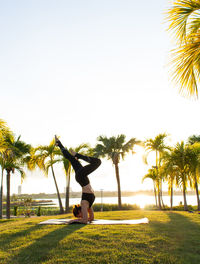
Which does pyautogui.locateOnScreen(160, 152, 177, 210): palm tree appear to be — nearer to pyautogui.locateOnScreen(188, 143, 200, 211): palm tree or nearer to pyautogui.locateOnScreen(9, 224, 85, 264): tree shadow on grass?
pyautogui.locateOnScreen(188, 143, 200, 211): palm tree

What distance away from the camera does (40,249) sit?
552 centimetres

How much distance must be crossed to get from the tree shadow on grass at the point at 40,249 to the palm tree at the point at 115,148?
19.6 meters

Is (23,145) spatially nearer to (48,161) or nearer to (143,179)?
(48,161)

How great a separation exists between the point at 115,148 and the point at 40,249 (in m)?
21.7

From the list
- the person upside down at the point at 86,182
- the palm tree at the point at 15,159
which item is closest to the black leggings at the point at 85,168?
the person upside down at the point at 86,182

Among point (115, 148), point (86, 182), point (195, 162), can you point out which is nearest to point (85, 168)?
point (86, 182)

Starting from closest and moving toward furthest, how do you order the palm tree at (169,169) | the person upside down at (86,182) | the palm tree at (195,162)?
the person upside down at (86,182) < the palm tree at (195,162) < the palm tree at (169,169)

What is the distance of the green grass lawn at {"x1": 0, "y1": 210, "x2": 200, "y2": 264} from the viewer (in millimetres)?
4859

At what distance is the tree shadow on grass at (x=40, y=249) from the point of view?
4.91m

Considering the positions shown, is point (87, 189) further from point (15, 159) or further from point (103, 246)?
point (15, 159)

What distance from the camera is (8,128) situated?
27.8 ft

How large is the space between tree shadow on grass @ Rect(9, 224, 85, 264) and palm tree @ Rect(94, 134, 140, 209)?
19.6 m

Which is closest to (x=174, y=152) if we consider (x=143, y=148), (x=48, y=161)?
(x=143, y=148)

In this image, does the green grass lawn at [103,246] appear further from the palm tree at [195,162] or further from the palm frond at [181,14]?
the palm tree at [195,162]
